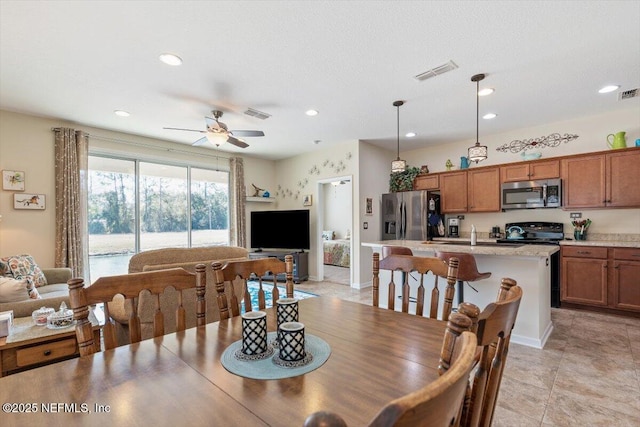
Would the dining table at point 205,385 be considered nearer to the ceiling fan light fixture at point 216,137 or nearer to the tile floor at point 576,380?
the tile floor at point 576,380

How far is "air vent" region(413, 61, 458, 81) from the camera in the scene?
9.32 feet

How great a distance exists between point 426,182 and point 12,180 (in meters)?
6.49

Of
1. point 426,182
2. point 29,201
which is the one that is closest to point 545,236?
point 426,182

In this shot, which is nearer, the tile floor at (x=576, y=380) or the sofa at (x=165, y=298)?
the tile floor at (x=576, y=380)

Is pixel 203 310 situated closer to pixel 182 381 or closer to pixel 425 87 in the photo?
pixel 182 381

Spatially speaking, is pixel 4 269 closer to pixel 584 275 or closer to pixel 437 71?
pixel 437 71

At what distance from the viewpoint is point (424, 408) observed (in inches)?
14.6

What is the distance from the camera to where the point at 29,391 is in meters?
0.83

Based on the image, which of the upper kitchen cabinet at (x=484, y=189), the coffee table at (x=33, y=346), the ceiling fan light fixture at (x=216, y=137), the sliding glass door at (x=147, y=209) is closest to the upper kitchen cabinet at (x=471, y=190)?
the upper kitchen cabinet at (x=484, y=189)

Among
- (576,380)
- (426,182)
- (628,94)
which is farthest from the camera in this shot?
(426,182)

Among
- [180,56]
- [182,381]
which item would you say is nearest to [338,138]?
[180,56]

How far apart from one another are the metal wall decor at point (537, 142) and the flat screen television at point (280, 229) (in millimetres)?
3825

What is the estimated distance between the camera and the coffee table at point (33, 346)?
2.07 metres

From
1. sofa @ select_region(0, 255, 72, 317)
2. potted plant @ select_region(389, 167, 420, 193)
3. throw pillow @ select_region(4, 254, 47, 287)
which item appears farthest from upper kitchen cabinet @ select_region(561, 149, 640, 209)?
throw pillow @ select_region(4, 254, 47, 287)
